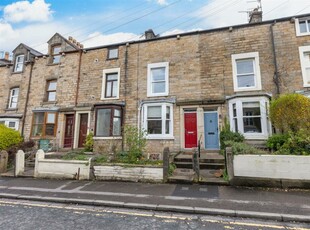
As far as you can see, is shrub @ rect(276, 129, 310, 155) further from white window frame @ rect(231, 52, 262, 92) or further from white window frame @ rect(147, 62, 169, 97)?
white window frame @ rect(147, 62, 169, 97)

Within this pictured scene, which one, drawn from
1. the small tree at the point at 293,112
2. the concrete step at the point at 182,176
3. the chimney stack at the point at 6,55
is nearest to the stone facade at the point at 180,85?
the small tree at the point at 293,112

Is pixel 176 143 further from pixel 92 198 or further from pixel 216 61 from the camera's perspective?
pixel 92 198

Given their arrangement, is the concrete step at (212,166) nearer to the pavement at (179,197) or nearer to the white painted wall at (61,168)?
the pavement at (179,197)

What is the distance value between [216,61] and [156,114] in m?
5.28

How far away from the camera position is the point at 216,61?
11.7 metres

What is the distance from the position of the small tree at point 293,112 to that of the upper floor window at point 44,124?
1467cm

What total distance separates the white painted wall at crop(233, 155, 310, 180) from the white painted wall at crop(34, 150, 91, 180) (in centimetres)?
622

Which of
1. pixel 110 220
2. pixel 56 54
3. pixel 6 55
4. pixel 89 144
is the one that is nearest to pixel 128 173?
pixel 110 220

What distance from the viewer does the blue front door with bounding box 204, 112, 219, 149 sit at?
11.0 metres

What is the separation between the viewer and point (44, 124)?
14.0 m

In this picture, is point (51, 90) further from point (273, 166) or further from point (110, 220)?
point (273, 166)

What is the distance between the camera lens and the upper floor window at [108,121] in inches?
483

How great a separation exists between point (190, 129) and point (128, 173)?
556cm

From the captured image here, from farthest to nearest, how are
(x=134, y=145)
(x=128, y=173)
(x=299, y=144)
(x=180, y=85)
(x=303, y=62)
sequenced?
(x=180, y=85) → (x=303, y=62) → (x=134, y=145) → (x=128, y=173) → (x=299, y=144)
